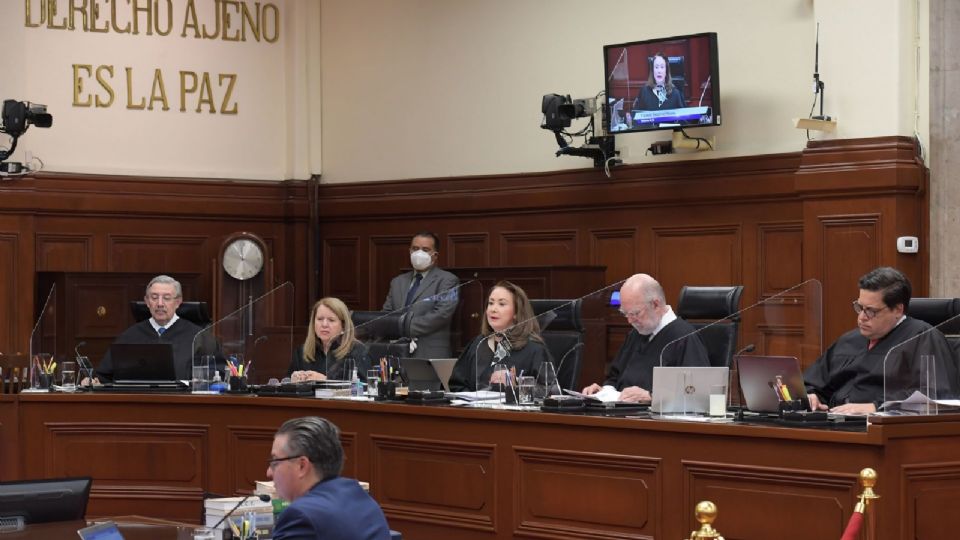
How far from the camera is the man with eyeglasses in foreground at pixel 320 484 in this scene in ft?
12.4

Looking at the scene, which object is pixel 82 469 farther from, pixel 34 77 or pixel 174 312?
pixel 34 77

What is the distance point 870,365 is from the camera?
663cm

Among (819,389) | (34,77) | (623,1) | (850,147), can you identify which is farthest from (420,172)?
(819,389)

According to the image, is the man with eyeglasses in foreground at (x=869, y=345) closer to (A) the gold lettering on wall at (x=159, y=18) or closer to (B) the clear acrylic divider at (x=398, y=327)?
(B) the clear acrylic divider at (x=398, y=327)

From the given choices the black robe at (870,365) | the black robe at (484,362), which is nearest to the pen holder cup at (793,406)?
the black robe at (870,365)

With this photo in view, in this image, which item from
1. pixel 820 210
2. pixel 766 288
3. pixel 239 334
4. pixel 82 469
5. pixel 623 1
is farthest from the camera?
pixel 623 1

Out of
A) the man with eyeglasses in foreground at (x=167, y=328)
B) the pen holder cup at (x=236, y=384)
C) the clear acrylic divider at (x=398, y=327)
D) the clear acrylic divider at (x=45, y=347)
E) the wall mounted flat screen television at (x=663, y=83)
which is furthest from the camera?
the wall mounted flat screen television at (x=663, y=83)

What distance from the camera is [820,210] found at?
30.3 feet

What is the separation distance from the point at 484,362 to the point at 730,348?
131 cm

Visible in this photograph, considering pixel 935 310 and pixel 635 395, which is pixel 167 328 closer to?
pixel 635 395

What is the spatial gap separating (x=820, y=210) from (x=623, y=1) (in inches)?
94.2

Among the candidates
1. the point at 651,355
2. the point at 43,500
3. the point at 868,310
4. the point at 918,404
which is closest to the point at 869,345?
the point at 868,310

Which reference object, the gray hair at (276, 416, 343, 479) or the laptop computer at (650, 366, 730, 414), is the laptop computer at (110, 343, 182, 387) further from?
the gray hair at (276, 416, 343, 479)

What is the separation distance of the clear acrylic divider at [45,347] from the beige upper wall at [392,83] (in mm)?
1263
